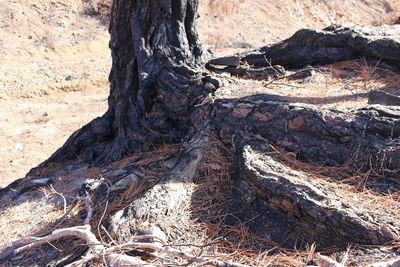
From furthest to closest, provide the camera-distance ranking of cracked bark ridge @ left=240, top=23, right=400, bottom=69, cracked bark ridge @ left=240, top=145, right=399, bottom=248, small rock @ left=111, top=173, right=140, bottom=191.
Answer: cracked bark ridge @ left=240, top=23, right=400, bottom=69 → small rock @ left=111, top=173, right=140, bottom=191 → cracked bark ridge @ left=240, top=145, right=399, bottom=248

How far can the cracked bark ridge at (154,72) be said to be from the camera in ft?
12.2

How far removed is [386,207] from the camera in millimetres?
2275

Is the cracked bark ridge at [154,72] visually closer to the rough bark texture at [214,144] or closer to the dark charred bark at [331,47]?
the rough bark texture at [214,144]

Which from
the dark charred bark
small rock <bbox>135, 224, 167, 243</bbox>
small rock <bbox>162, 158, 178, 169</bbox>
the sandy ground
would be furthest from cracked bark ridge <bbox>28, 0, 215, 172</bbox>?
the sandy ground

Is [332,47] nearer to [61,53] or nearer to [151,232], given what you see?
[151,232]

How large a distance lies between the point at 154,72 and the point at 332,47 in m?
1.87

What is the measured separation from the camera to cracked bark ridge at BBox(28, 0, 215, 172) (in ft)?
12.2

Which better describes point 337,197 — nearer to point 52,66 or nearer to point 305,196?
point 305,196

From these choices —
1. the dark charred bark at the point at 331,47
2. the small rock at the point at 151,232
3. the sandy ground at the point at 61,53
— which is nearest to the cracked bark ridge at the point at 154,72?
the dark charred bark at the point at 331,47

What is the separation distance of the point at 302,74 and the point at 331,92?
0.62 m

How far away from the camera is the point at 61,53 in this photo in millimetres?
10070

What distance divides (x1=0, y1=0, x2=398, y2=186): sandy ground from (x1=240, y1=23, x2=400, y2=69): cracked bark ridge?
3.62 m

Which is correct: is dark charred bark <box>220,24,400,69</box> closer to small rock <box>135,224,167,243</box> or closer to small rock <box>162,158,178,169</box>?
small rock <box>162,158,178,169</box>

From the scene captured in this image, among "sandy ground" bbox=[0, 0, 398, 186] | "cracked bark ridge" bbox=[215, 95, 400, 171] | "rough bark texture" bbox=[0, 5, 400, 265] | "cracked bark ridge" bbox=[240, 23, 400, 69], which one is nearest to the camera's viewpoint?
"rough bark texture" bbox=[0, 5, 400, 265]
